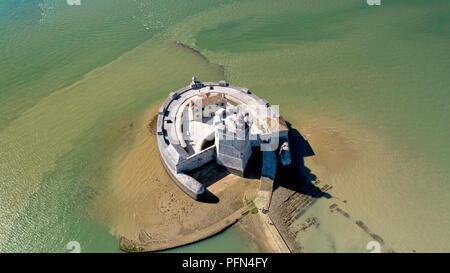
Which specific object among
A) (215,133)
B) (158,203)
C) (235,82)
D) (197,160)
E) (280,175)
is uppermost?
(235,82)

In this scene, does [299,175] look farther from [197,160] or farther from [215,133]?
[197,160]

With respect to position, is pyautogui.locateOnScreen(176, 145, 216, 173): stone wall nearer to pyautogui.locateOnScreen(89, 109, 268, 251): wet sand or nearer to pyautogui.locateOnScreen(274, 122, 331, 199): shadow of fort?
pyautogui.locateOnScreen(89, 109, 268, 251): wet sand

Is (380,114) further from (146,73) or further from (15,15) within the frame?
(15,15)

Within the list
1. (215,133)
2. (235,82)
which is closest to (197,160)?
(215,133)

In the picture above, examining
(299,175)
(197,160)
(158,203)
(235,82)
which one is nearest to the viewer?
(158,203)

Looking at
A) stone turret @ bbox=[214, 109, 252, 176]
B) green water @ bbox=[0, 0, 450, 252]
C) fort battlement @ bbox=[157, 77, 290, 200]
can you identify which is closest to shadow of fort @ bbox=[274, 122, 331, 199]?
fort battlement @ bbox=[157, 77, 290, 200]

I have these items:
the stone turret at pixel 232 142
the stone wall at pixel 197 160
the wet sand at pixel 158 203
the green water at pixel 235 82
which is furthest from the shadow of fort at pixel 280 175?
the green water at pixel 235 82

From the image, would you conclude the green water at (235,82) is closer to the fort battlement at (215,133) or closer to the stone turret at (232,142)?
the fort battlement at (215,133)

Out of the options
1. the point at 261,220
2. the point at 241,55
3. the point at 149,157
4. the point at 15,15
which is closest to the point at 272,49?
the point at 241,55
